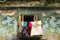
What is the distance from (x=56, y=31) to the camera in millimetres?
4039

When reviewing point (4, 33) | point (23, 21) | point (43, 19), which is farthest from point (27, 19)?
point (4, 33)

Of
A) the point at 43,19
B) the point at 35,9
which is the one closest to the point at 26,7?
the point at 35,9

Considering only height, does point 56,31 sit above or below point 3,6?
below

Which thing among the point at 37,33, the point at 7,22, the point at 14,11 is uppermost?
the point at 14,11

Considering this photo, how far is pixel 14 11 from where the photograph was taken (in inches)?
163

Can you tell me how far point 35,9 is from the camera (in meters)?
4.14

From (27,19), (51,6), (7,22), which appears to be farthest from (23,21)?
(51,6)

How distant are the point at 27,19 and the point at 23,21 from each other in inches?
4.6

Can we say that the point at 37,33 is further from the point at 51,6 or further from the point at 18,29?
the point at 51,6

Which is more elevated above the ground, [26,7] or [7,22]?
[26,7]

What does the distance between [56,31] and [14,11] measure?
109 cm

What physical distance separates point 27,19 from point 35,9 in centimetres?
30

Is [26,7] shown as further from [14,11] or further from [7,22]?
[7,22]

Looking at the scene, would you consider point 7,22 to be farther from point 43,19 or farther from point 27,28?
point 43,19
